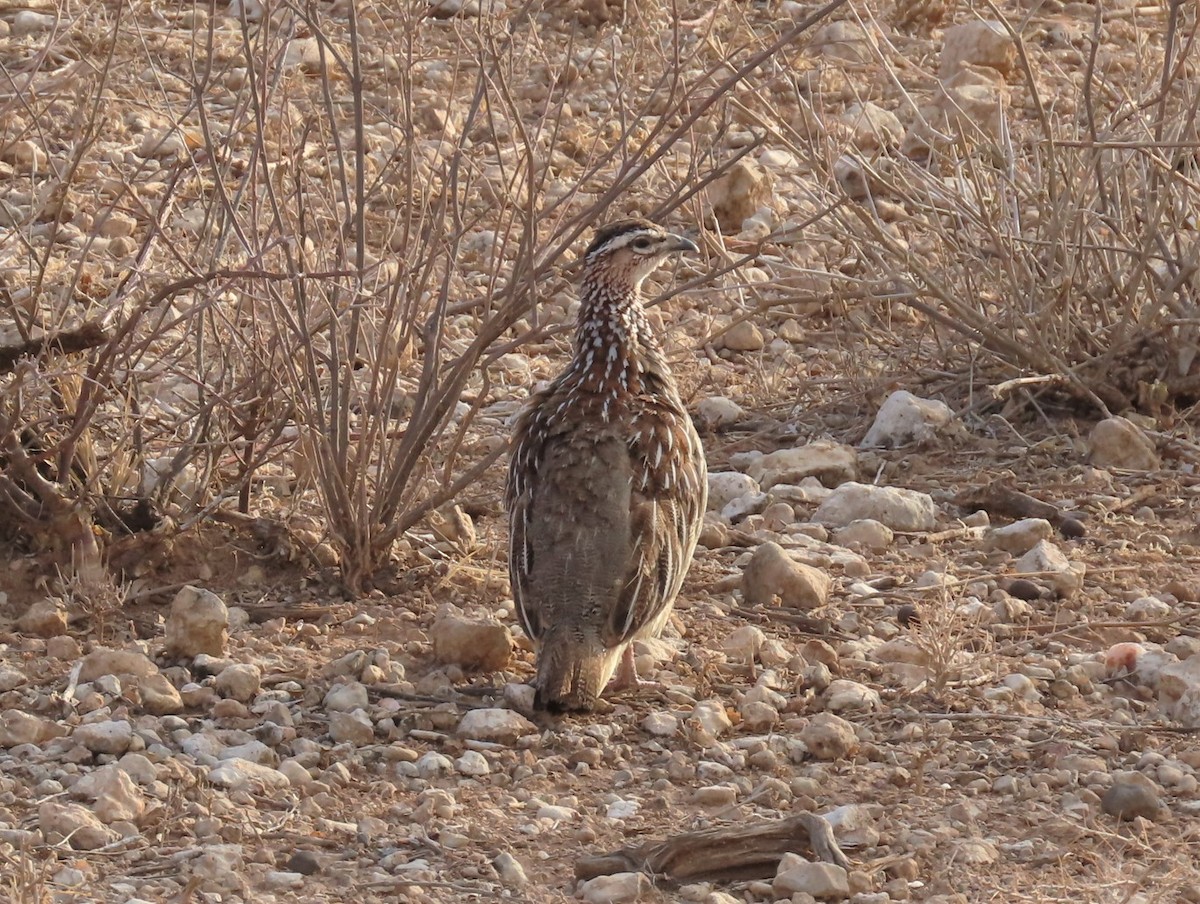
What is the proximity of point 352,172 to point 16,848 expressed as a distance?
651cm

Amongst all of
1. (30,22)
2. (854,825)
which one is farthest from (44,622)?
(30,22)

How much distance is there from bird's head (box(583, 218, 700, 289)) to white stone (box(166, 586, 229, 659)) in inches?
75.3

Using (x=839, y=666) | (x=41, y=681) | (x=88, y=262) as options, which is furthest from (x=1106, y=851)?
(x=88, y=262)

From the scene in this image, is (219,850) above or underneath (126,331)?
underneath

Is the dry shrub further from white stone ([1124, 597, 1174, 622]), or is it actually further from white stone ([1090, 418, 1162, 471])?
white stone ([1090, 418, 1162, 471])

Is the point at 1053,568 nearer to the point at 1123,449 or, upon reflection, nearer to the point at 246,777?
the point at 1123,449

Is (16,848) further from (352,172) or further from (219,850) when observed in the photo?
(352,172)

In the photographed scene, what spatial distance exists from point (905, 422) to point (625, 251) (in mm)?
2439

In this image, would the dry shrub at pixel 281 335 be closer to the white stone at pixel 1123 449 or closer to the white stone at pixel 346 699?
the white stone at pixel 346 699

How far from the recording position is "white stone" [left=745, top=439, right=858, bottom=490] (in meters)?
9.15

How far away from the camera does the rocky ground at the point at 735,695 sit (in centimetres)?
554

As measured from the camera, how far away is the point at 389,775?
20.3 ft

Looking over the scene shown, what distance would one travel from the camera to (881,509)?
8.55m

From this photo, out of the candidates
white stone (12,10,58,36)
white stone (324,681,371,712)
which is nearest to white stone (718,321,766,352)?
white stone (324,681,371,712)
